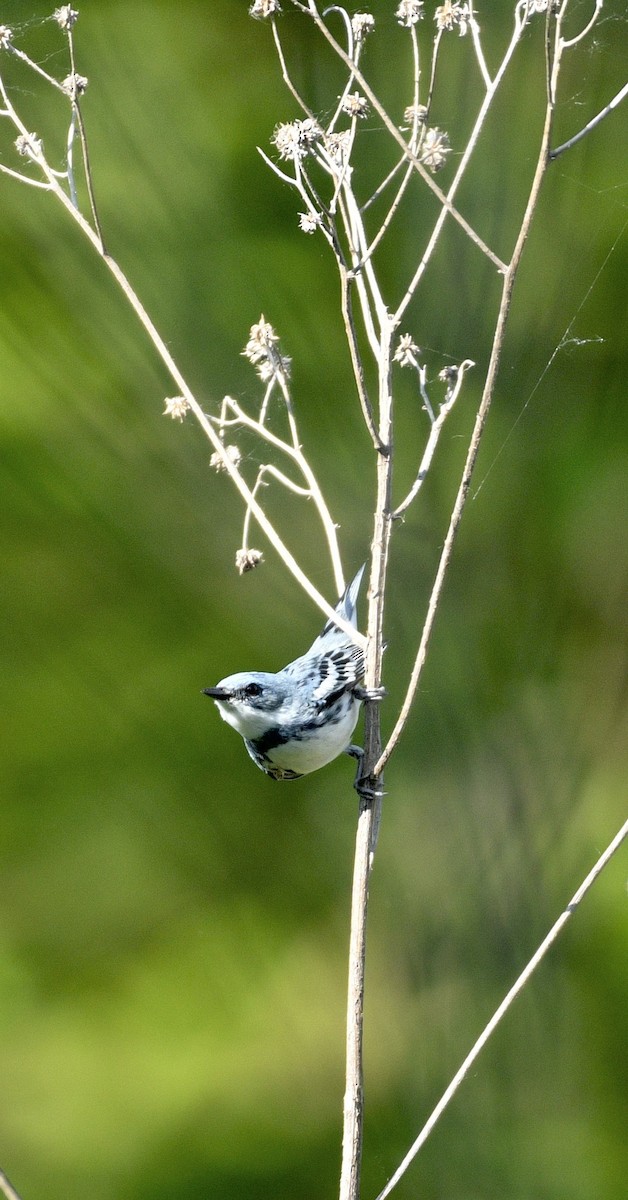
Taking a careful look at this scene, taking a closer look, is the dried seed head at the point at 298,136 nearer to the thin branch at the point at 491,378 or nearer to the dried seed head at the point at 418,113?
the dried seed head at the point at 418,113

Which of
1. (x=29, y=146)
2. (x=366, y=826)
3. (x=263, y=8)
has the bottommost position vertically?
(x=366, y=826)

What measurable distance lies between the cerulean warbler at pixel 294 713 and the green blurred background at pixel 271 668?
0.19m

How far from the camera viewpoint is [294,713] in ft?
2.54

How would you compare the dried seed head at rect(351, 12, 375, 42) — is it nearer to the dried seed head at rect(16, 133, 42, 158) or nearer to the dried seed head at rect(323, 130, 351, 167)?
the dried seed head at rect(323, 130, 351, 167)

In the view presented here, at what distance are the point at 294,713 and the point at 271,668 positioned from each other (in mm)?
206

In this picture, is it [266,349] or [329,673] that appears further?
[329,673]

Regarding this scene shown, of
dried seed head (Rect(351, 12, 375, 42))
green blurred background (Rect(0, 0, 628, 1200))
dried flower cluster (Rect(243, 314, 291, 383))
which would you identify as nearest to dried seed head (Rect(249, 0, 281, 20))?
dried seed head (Rect(351, 12, 375, 42))

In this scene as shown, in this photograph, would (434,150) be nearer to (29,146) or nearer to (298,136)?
(298,136)

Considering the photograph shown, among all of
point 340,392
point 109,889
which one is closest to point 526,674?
point 340,392

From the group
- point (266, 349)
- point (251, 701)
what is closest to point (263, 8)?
point (266, 349)

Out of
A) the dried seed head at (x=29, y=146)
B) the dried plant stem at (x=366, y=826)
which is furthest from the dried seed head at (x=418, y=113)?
the dried seed head at (x=29, y=146)

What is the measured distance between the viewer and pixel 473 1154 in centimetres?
101

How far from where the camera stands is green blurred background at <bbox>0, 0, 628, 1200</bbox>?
3.10ft

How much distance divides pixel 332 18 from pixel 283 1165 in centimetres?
114
